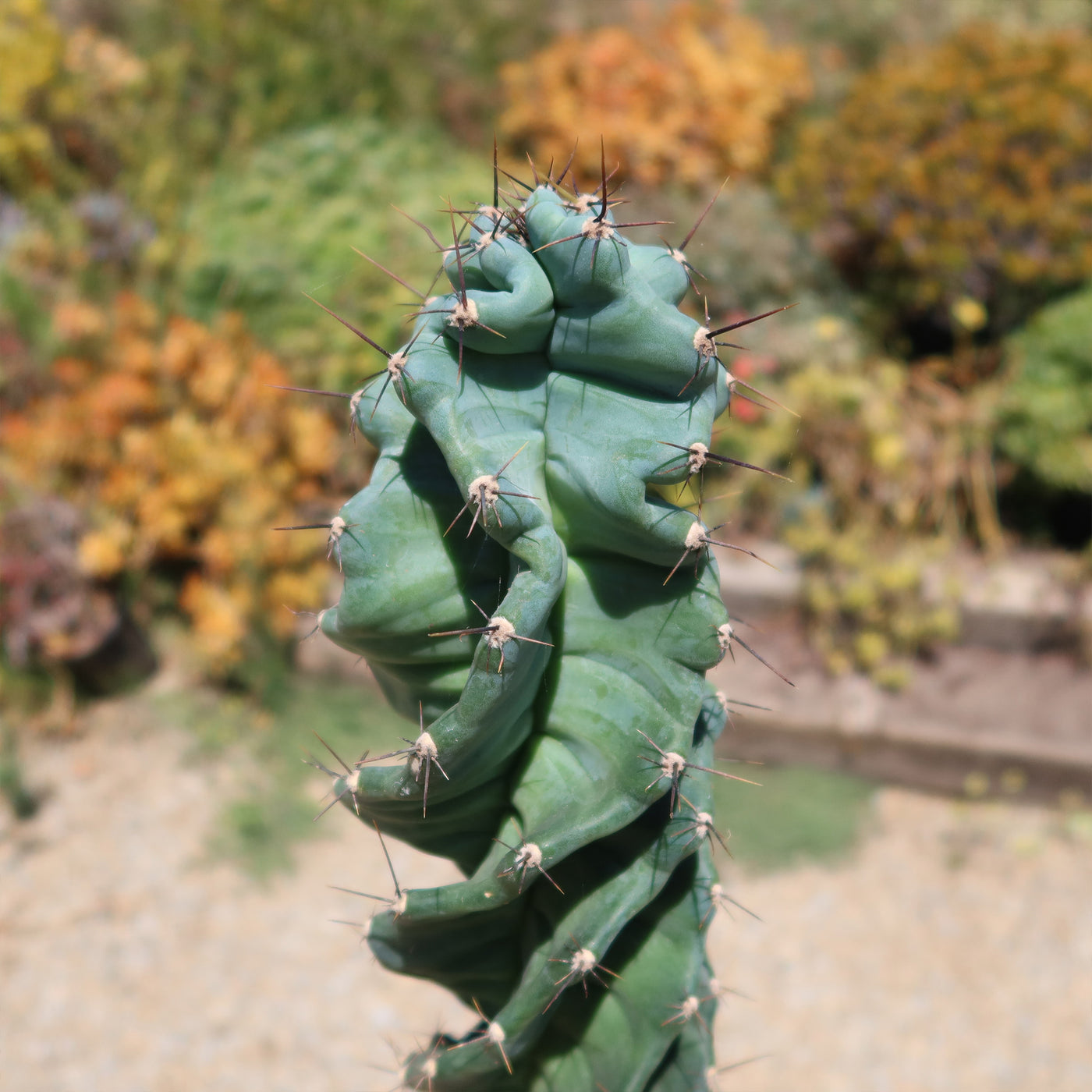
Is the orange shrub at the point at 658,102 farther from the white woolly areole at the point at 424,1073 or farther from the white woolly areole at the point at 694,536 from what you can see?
the white woolly areole at the point at 424,1073

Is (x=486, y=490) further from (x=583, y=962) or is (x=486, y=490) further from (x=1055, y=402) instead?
(x=1055, y=402)

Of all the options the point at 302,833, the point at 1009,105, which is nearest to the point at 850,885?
the point at 302,833

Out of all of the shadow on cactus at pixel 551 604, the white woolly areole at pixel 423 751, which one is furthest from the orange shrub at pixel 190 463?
the white woolly areole at pixel 423 751

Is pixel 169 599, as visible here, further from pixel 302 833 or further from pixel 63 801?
pixel 302 833

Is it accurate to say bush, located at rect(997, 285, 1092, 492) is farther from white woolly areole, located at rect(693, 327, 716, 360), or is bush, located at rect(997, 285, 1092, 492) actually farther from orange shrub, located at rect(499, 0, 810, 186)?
white woolly areole, located at rect(693, 327, 716, 360)

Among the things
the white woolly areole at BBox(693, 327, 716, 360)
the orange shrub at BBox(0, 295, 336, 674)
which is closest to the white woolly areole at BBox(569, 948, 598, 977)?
the white woolly areole at BBox(693, 327, 716, 360)

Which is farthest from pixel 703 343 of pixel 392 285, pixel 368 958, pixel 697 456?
pixel 392 285
